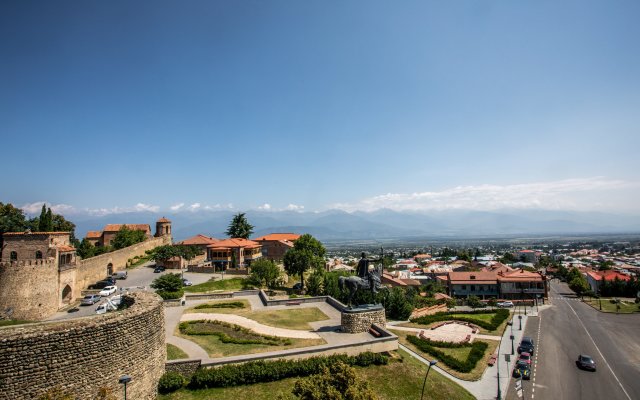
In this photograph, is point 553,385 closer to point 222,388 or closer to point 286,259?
point 222,388

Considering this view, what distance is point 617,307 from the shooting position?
61625 millimetres

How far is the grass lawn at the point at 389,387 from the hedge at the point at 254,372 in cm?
32

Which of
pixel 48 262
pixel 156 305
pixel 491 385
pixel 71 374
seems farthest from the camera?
pixel 48 262

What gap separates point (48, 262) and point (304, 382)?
124 ft

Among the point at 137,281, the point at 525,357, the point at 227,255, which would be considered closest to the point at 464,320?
the point at 525,357

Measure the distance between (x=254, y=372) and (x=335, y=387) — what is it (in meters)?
9.30

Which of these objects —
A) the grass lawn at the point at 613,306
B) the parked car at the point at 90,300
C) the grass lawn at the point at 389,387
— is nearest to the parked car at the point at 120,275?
the parked car at the point at 90,300

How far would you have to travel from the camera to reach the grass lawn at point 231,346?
23.7 metres

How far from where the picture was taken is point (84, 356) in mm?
14516

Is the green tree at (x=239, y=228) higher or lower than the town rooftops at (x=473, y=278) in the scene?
higher

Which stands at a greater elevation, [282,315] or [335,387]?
[335,387]

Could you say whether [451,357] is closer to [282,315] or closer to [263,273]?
[282,315]

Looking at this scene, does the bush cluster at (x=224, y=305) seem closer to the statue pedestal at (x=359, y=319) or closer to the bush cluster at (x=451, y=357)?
the statue pedestal at (x=359, y=319)

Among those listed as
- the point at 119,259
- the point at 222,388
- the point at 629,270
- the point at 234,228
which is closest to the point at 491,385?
the point at 222,388
